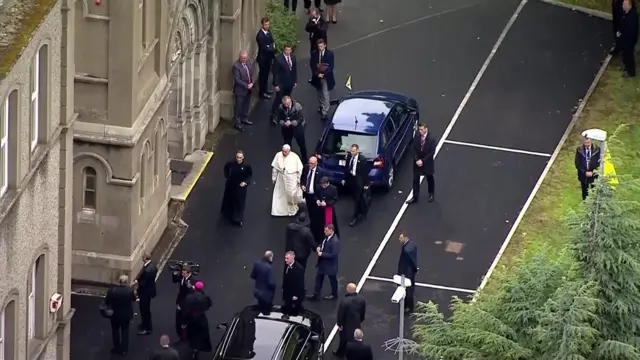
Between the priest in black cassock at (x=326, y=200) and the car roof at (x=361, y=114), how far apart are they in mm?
2222

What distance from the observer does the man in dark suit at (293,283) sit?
3534 centimetres

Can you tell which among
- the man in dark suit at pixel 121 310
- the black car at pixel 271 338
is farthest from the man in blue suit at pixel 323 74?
the black car at pixel 271 338

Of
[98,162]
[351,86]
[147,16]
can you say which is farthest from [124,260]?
[351,86]

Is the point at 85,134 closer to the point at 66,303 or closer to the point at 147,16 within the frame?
the point at 147,16

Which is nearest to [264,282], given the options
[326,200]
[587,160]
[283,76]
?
[326,200]

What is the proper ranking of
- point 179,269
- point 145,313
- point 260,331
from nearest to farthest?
point 260,331 → point 179,269 → point 145,313

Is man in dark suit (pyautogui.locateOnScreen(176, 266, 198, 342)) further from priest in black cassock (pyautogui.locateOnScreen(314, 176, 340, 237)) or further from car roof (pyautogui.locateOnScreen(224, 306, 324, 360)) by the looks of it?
priest in black cassock (pyautogui.locateOnScreen(314, 176, 340, 237))

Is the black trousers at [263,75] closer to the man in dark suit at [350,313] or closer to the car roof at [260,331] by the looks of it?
the man in dark suit at [350,313]

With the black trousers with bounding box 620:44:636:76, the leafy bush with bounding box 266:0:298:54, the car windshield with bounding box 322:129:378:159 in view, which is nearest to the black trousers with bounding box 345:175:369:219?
the car windshield with bounding box 322:129:378:159

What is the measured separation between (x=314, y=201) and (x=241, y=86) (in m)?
5.45

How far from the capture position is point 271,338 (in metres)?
32.8

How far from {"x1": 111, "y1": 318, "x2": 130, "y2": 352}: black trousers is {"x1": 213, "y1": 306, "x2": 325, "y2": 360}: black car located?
1933mm

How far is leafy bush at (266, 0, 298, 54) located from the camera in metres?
47.1

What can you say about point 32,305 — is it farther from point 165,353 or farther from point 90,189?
point 90,189
